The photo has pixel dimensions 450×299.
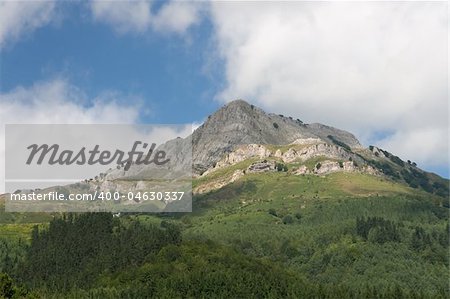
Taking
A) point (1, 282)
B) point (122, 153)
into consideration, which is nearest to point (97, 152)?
point (122, 153)

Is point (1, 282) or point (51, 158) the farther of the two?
point (51, 158)

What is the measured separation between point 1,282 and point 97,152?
51.4 metres

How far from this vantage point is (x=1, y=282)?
172875 mm

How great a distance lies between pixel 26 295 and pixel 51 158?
48499mm

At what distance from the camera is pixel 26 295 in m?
179

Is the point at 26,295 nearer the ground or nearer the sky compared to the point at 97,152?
nearer the ground

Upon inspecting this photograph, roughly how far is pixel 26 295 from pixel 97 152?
51853 millimetres

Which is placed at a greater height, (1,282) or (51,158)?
(51,158)

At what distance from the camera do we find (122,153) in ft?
628

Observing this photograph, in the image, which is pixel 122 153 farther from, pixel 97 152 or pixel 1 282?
pixel 1 282

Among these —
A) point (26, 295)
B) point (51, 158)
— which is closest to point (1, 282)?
point (26, 295)

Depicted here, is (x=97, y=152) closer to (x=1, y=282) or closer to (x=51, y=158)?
(x=51, y=158)

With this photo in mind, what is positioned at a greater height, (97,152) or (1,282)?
(97,152)

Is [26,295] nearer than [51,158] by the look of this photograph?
Yes
